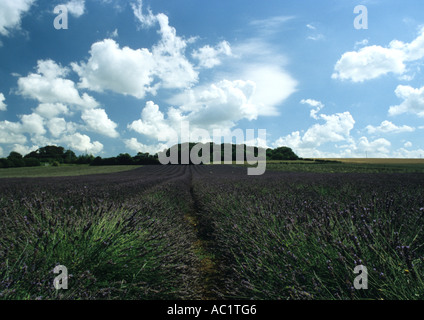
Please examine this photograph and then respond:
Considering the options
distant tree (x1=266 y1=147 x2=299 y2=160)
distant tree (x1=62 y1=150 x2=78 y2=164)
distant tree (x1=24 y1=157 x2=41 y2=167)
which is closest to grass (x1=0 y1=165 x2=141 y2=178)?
distant tree (x1=24 y1=157 x2=41 y2=167)

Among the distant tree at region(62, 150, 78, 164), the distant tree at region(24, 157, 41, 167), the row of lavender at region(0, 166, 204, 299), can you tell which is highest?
the distant tree at region(62, 150, 78, 164)

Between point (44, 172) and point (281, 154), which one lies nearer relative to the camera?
point (44, 172)

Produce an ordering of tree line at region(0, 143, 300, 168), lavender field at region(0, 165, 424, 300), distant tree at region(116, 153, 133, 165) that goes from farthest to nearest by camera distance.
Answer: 1. distant tree at region(116, 153, 133, 165)
2. tree line at region(0, 143, 300, 168)
3. lavender field at region(0, 165, 424, 300)

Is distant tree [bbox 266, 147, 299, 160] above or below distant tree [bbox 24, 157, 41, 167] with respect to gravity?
above

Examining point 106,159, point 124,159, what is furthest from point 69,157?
point 124,159

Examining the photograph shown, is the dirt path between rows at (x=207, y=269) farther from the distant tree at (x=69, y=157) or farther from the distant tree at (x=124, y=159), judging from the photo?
the distant tree at (x=69, y=157)

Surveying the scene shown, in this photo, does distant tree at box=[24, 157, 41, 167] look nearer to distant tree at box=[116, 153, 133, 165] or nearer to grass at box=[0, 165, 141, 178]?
grass at box=[0, 165, 141, 178]

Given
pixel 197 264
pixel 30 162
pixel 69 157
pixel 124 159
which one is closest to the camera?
pixel 197 264

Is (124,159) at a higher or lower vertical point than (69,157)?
lower

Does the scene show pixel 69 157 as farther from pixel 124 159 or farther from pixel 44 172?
pixel 44 172

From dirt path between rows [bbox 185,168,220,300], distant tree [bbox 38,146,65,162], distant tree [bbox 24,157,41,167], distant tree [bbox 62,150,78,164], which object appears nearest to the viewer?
dirt path between rows [bbox 185,168,220,300]

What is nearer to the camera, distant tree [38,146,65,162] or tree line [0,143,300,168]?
tree line [0,143,300,168]

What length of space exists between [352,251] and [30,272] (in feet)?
6.41
